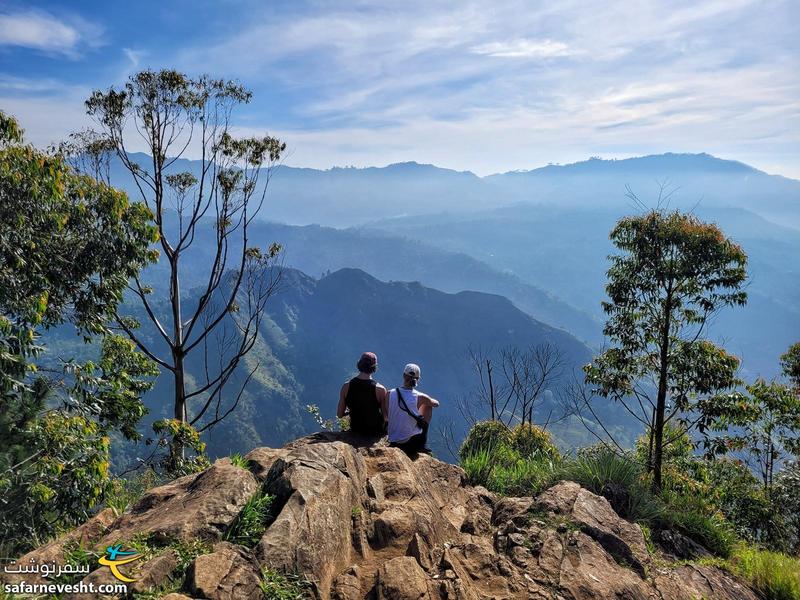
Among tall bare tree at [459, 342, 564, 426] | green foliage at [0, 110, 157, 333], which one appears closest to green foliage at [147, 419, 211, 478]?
green foliage at [0, 110, 157, 333]

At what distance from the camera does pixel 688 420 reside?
13.7 metres

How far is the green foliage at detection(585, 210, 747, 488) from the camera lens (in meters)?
12.1

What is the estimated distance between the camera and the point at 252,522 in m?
4.81

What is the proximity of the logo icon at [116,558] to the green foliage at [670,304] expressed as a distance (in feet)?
37.9

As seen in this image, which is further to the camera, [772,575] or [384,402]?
[384,402]

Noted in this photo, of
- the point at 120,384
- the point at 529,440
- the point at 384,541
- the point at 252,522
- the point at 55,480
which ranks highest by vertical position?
the point at 252,522

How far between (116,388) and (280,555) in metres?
10.6

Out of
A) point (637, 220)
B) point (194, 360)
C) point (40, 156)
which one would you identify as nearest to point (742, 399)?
point (637, 220)

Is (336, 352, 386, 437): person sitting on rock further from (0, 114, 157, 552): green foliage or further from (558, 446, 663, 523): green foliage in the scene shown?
(0, 114, 157, 552): green foliage

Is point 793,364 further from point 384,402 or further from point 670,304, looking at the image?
point 384,402

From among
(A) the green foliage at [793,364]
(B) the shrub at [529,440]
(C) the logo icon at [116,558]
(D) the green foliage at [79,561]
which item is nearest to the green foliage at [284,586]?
(C) the logo icon at [116,558]

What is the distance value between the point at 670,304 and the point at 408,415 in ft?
27.6

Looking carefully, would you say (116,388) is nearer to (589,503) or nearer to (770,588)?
(589,503)

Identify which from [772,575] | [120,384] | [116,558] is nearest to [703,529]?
[772,575]
